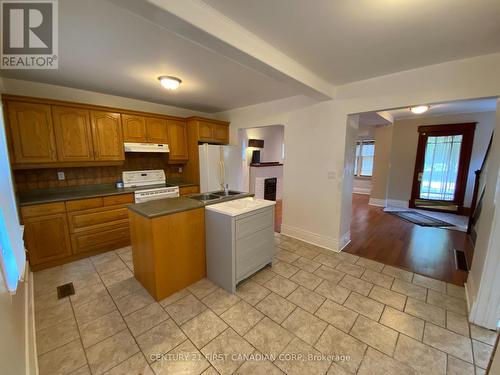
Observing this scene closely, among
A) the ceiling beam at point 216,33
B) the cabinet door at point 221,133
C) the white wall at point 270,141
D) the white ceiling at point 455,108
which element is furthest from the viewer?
Result: the white wall at point 270,141

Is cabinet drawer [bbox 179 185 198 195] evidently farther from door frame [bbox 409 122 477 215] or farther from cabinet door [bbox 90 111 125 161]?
door frame [bbox 409 122 477 215]

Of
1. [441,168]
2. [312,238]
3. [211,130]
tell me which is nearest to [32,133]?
[211,130]

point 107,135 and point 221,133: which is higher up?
point 221,133

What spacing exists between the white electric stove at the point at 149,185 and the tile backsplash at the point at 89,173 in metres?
0.15

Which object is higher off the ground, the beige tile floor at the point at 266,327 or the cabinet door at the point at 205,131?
the cabinet door at the point at 205,131

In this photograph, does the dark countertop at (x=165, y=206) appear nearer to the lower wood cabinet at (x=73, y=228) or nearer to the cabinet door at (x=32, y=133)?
the lower wood cabinet at (x=73, y=228)

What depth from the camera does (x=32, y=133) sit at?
8.60ft

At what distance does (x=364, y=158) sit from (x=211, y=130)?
20.9 feet

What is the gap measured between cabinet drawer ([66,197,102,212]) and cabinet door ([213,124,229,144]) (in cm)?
239

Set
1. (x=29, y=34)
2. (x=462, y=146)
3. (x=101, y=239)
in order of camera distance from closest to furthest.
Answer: (x=29, y=34) < (x=101, y=239) < (x=462, y=146)

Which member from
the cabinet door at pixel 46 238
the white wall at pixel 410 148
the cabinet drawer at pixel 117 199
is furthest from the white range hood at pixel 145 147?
the white wall at pixel 410 148

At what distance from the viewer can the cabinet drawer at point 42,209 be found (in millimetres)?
2432

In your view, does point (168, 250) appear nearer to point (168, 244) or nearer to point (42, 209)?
point (168, 244)

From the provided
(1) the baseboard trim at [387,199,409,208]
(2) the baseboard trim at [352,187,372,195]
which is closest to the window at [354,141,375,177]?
(2) the baseboard trim at [352,187,372,195]
